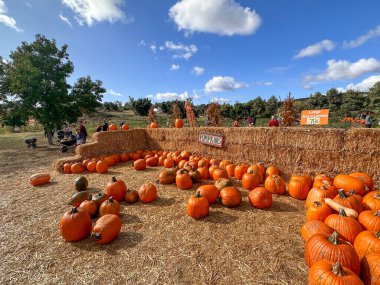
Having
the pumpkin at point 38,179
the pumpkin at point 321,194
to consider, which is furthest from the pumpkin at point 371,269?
the pumpkin at point 38,179

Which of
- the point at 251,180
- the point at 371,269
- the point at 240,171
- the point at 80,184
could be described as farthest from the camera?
the point at 240,171

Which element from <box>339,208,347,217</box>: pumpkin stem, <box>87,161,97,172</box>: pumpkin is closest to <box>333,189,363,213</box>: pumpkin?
<box>339,208,347,217</box>: pumpkin stem

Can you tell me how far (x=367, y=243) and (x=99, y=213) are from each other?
13.3 ft

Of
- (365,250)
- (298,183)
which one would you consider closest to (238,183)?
(298,183)

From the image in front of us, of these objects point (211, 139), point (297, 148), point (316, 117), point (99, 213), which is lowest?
point (99, 213)

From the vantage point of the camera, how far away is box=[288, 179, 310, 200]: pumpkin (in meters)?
4.17

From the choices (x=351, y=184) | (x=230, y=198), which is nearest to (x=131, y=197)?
(x=230, y=198)

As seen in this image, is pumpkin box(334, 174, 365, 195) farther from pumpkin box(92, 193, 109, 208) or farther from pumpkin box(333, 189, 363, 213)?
pumpkin box(92, 193, 109, 208)

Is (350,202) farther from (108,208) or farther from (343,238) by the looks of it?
(108,208)

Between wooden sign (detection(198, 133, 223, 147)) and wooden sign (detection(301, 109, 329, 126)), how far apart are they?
14.7ft

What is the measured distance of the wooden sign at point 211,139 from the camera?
6.79 metres

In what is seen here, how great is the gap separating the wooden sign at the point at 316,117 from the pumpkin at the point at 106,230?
27.6 ft

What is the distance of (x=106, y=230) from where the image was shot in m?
2.88

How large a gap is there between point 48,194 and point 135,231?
3.36 m
